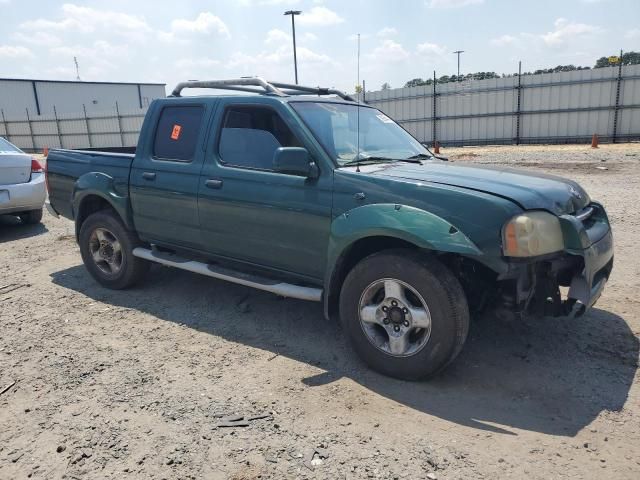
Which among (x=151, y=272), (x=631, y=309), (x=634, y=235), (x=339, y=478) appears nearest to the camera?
(x=339, y=478)

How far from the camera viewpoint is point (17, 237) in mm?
8195

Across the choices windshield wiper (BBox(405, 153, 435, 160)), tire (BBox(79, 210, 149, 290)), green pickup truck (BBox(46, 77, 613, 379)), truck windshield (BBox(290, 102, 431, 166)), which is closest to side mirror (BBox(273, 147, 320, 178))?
green pickup truck (BBox(46, 77, 613, 379))

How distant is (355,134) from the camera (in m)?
4.36

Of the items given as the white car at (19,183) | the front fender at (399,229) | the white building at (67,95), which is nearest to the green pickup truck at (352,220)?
the front fender at (399,229)

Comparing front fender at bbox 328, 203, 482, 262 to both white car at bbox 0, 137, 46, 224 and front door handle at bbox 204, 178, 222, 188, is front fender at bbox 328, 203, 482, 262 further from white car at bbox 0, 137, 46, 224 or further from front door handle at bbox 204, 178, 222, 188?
white car at bbox 0, 137, 46, 224

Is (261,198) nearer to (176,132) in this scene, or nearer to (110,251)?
(176,132)

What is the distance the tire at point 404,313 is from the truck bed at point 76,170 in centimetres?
285

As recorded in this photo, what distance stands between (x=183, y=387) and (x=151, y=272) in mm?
2747

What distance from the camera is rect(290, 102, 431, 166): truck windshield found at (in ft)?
13.3

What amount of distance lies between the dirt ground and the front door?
0.72 meters

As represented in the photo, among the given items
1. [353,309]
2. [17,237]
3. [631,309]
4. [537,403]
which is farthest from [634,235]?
[17,237]

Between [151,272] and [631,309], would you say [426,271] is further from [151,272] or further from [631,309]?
[151,272]

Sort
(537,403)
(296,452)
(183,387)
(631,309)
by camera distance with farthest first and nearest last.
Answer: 1. (631,309)
2. (183,387)
3. (537,403)
4. (296,452)

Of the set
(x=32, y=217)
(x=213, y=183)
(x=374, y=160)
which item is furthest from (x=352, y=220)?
(x=32, y=217)
